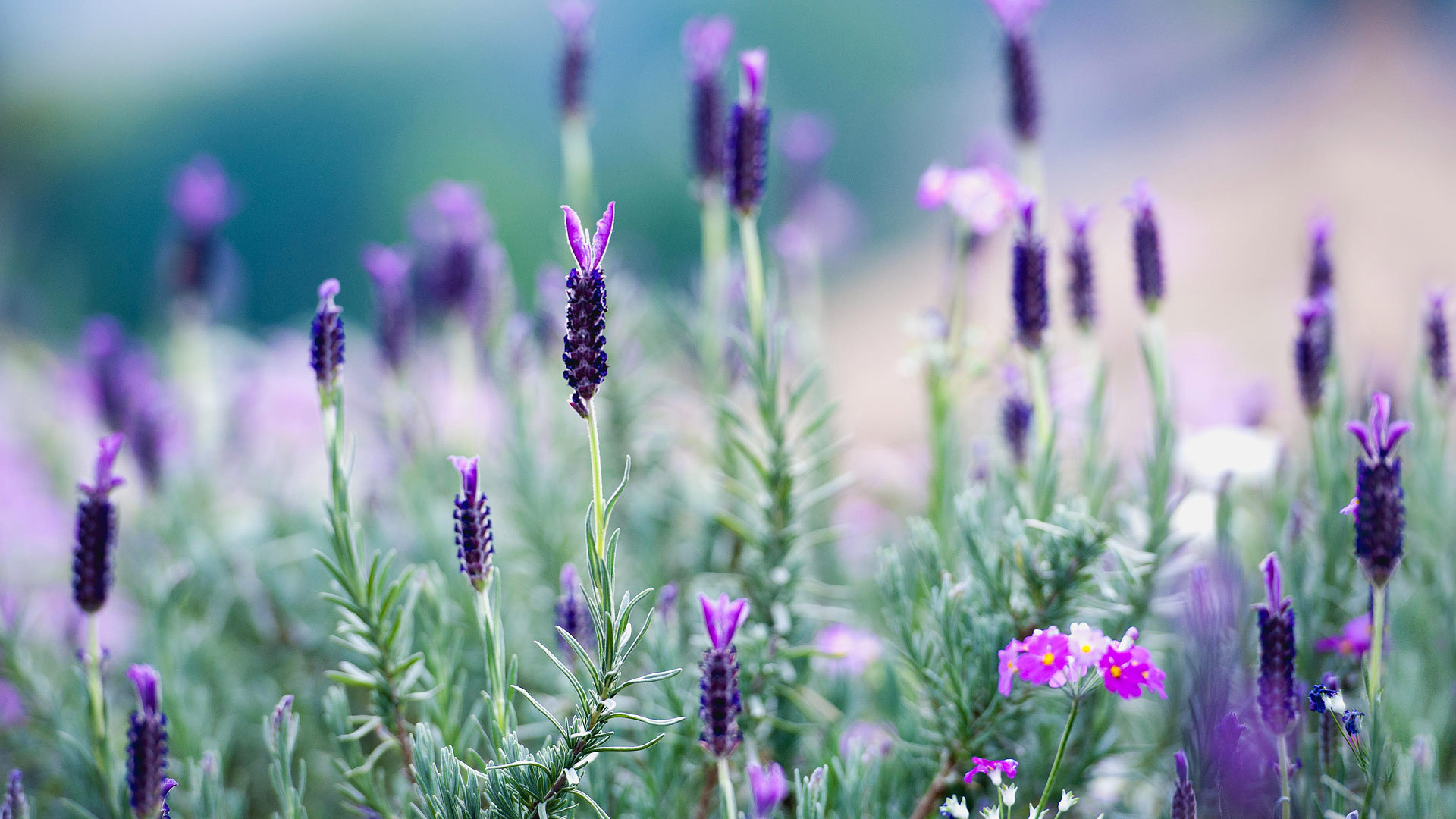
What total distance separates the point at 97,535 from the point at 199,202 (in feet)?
3.52

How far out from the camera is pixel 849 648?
107 centimetres

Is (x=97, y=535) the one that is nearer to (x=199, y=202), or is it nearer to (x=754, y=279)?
(x=754, y=279)

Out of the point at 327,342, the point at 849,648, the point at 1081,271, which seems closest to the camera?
the point at 327,342

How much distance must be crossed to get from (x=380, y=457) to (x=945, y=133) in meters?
3.37

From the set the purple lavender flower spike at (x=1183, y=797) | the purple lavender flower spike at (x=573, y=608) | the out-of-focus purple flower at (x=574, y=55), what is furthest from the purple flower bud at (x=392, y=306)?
the purple lavender flower spike at (x=1183, y=797)

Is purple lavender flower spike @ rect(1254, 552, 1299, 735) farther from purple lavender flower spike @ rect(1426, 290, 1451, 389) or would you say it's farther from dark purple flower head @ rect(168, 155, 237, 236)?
dark purple flower head @ rect(168, 155, 237, 236)

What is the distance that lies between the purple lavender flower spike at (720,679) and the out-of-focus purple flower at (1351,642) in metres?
0.59

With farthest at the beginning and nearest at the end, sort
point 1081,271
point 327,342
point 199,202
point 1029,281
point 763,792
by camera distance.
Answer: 1. point 199,202
2. point 1081,271
3. point 1029,281
4. point 327,342
5. point 763,792

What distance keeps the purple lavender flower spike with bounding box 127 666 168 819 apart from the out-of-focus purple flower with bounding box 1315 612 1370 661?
98cm

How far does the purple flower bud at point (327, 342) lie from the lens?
2.16ft

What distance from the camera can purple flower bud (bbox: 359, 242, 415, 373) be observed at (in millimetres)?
1182

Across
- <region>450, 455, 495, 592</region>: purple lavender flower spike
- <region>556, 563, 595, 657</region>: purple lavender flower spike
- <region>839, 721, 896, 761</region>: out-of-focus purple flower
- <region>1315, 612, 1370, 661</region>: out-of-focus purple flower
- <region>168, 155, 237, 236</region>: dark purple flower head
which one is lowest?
<region>839, 721, 896, 761</region>: out-of-focus purple flower

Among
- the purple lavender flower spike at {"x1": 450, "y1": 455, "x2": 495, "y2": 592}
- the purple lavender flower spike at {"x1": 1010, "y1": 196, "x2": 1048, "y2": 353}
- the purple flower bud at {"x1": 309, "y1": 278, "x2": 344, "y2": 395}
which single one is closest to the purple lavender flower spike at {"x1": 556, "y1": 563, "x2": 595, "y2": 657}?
the purple lavender flower spike at {"x1": 450, "y1": 455, "x2": 495, "y2": 592}

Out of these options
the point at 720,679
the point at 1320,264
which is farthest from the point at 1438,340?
the point at 720,679
